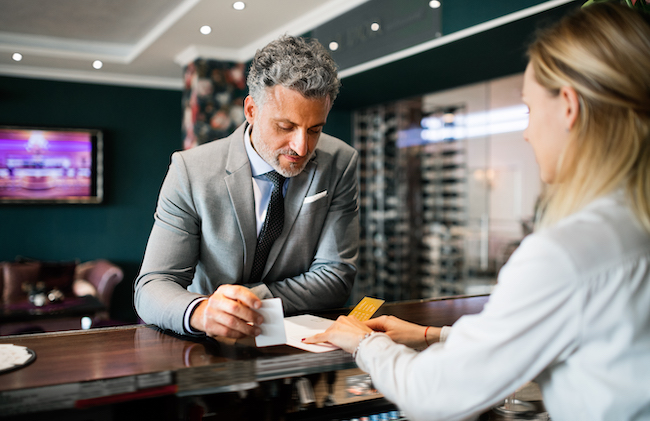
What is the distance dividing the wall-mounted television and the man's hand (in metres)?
5.60

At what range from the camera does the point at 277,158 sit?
1.54 m

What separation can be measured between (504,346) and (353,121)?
16.7 feet

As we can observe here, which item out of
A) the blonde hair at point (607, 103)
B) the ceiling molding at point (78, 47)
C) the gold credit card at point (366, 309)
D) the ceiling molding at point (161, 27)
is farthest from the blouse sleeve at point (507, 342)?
the ceiling molding at point (78, 47)

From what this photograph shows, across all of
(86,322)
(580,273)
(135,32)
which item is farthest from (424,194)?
(580,273)

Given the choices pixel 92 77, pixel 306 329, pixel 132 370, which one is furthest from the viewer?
pixel 92 77

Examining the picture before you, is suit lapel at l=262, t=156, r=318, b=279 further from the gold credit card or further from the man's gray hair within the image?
the gold credit card

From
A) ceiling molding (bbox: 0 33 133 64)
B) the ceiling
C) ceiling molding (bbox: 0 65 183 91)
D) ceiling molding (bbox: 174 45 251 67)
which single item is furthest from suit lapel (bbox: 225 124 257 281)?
ceiling molding (bbox: 0 65 183 91)

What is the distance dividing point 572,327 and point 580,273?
0.09 m

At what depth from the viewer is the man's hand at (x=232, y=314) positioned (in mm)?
1037

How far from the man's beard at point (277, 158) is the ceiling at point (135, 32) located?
269 cm

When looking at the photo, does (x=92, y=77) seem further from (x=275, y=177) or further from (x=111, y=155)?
(x=275, y=177)

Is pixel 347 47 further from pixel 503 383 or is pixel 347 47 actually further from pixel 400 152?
pixel 503 383

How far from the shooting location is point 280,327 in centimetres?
106

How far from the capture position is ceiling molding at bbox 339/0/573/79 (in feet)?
8.72
